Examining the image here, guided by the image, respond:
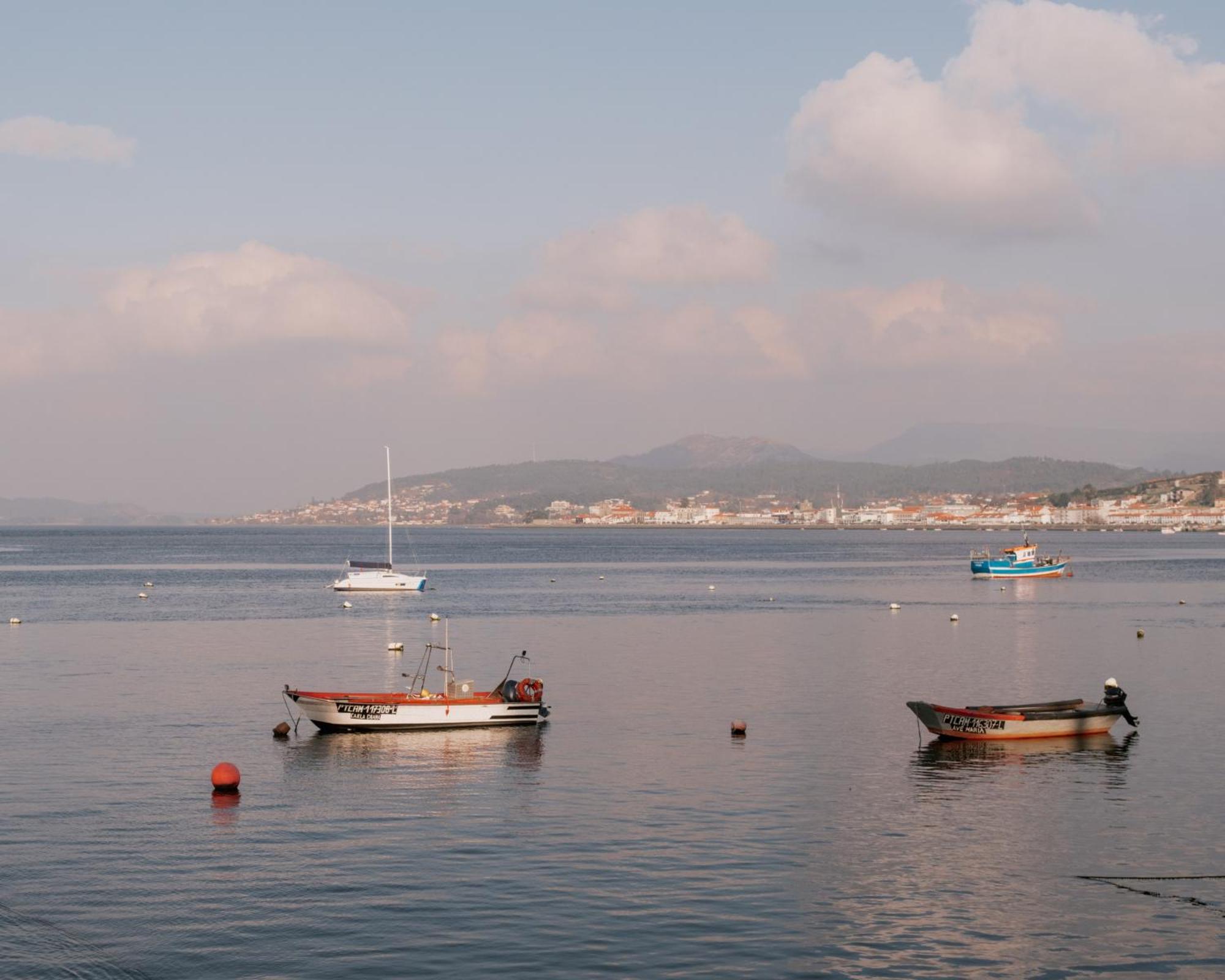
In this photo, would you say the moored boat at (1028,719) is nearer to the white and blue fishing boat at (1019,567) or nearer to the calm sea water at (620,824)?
the calm sea water at (620,824)

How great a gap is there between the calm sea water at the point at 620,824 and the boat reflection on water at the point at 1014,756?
206 mm

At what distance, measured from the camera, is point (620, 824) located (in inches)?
1371

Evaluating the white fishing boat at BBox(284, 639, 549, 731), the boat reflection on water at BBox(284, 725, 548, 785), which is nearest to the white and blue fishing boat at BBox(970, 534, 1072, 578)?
the white fishing boat at BBox(284, 639, 549, 731)

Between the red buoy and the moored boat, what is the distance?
75.6ft

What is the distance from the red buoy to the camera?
38500 mm

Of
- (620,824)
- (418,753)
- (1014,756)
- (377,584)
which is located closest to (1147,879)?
(620,824)

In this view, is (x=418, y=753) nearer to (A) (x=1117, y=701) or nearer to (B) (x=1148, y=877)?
(B) (x=1148, y=877)

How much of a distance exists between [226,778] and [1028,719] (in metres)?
27.8

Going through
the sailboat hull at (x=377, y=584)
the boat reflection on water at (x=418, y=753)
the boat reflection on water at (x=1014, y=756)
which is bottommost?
the boat reflection on water at (x=1014, y=756)

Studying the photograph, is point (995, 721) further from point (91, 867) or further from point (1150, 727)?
point (91, 867)

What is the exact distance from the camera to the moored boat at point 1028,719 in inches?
1880

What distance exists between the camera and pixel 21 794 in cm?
3797

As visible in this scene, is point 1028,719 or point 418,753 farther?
point 1028,719

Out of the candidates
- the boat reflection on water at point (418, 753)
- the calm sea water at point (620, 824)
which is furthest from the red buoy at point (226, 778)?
the boat reflection on water at point (418, 753)
